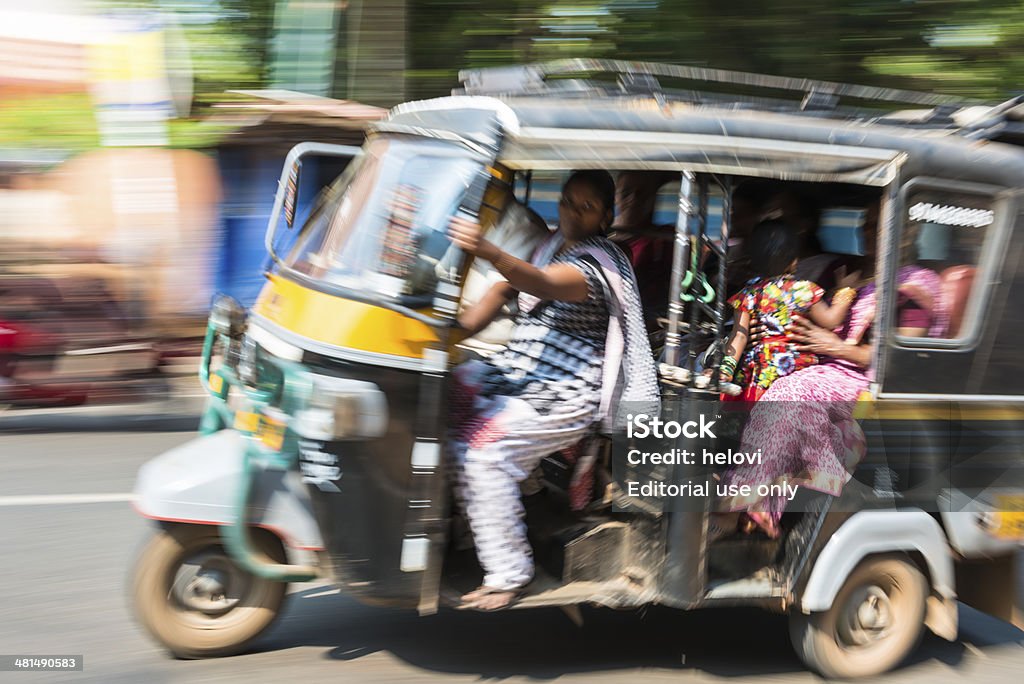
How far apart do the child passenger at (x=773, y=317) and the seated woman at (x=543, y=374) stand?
49cm

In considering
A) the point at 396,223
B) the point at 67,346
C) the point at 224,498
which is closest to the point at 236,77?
the point at 67,346

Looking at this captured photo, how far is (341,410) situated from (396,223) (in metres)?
0.70

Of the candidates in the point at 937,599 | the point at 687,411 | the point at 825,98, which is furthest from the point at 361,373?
the point at 937,599

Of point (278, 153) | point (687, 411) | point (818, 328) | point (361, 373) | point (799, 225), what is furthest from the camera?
point (278, 153)

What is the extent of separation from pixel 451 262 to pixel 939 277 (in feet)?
6.24

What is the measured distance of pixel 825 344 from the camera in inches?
159

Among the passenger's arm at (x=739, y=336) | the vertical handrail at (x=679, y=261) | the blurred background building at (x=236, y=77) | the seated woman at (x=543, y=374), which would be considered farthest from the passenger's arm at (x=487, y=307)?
the blurred background building at (x=236, y=77)

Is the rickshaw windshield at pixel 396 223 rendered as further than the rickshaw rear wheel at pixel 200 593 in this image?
No

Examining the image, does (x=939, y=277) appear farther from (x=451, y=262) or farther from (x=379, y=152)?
(x=379, y=152)

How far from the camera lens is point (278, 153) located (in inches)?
425

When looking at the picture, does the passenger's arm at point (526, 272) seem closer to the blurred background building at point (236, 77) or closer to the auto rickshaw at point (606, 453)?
the auto rickshaw at point (606, 453)

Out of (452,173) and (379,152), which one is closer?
(452,173)

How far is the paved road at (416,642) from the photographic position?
157 inches

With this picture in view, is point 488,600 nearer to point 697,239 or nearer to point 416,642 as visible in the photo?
point 416,642
